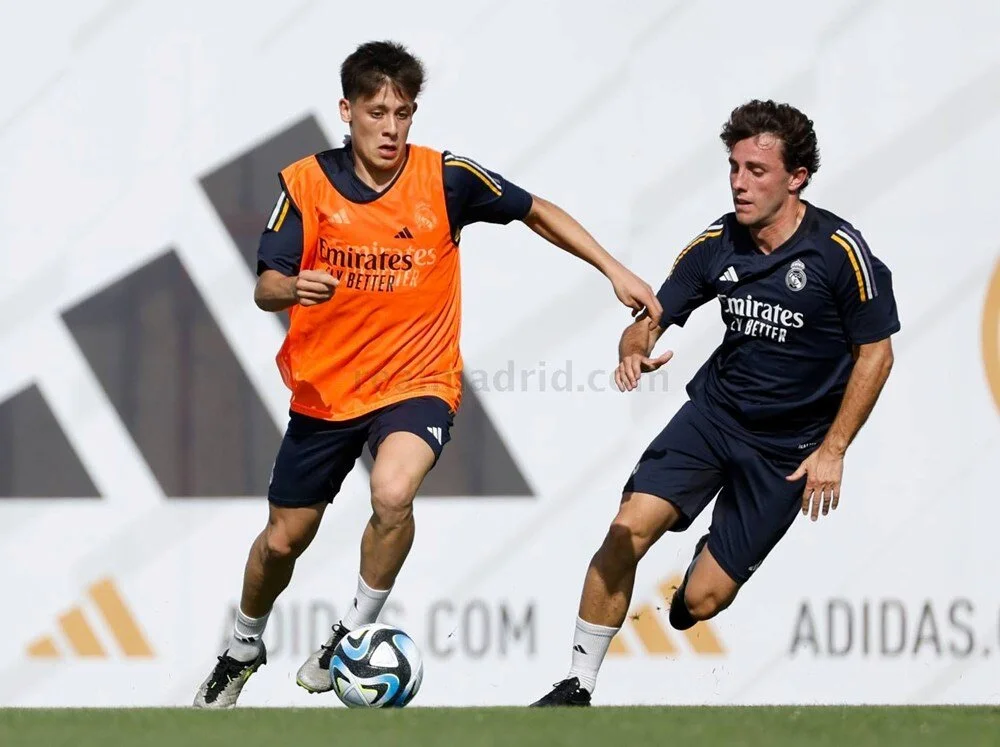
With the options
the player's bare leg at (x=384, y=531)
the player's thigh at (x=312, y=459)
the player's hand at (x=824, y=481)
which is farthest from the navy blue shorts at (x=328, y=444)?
the player's hand at (x=824, y=481)

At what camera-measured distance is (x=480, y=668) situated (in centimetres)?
669

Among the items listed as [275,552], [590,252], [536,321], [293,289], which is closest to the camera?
[293,289]

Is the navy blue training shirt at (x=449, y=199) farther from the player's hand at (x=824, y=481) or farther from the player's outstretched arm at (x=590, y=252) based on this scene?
the player's hand at (x=824, y=481)

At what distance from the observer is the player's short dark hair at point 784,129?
5.22 m

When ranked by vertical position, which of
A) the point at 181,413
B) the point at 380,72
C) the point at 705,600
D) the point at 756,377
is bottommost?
the point at 705,600

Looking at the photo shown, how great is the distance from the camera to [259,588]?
556cm

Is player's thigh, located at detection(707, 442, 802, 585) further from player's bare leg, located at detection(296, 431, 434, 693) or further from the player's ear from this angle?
player's bare leg, located at detection(296, 431, 434, 693)

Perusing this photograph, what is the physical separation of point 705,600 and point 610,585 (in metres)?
0.38

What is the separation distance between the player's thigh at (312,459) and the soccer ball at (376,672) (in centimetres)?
61

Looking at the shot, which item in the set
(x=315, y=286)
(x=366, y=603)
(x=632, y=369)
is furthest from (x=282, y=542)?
(x=632, y=369)

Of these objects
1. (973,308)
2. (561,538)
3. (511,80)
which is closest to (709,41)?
(511,80)

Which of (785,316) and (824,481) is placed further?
(785,316)

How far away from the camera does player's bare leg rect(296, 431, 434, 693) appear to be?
16.3 feet

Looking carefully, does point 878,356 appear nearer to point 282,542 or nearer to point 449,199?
point 449,199
